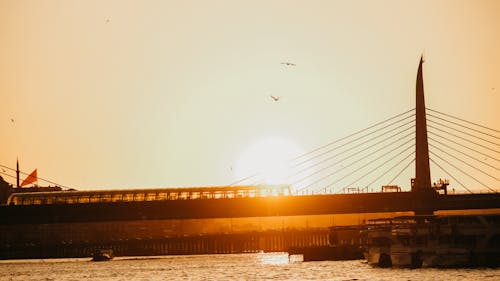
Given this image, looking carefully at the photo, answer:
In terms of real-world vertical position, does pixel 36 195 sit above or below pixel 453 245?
above

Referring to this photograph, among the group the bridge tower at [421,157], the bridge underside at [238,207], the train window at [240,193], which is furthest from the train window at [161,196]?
the bridge tower at [421,157]

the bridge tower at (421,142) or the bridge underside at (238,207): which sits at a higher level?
the bridge tower at (421,142)

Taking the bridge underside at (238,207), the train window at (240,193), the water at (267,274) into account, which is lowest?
the water at (267,274)

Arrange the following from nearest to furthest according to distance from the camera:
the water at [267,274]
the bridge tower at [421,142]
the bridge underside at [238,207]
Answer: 1. the water at [267,274]
2. the bridge tower at [421,142]
3. the bridge underside at [238,207]

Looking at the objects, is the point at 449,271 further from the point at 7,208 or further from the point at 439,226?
the point at 7,208

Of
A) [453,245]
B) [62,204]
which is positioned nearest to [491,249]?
[453,245]

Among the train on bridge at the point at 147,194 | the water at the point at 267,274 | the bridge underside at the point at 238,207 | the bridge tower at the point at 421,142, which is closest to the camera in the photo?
the water at the point at 267,274

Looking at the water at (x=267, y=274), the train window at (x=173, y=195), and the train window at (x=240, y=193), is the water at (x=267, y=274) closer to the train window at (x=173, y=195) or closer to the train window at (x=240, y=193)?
the train window at (x=173, y=195)

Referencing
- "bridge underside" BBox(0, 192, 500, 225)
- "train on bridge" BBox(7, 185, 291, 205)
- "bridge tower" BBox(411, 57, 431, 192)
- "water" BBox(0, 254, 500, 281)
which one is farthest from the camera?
"train on bridge" BBox(7, 185, 291, 205)

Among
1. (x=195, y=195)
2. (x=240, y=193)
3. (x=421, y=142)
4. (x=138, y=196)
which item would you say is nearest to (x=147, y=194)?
(x=138, y=196)

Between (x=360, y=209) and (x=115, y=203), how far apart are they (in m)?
36.8

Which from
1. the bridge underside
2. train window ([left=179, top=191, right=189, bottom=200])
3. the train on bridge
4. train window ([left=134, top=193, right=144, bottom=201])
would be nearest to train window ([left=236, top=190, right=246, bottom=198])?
the train on bridge

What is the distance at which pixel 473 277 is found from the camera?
9850 centimetres

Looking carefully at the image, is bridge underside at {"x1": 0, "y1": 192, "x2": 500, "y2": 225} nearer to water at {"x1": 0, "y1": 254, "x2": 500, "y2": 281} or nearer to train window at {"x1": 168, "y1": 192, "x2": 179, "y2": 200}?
water at {"x1": 0, "y1": 254, "x2": 500, "y2": 281}
